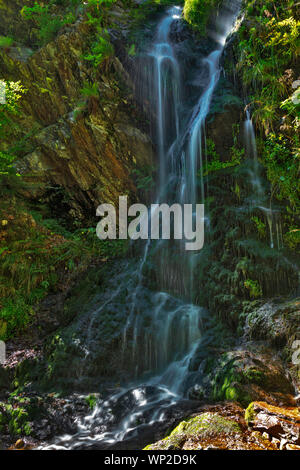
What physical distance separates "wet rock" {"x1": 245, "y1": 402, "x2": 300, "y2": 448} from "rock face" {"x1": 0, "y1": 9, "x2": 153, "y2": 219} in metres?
7.53

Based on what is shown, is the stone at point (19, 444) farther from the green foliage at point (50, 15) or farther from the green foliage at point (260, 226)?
the green foliage at point (50, 15)

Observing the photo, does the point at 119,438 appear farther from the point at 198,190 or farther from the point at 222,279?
the point at 198,190

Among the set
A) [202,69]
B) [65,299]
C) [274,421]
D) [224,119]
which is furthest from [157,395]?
[202,69]

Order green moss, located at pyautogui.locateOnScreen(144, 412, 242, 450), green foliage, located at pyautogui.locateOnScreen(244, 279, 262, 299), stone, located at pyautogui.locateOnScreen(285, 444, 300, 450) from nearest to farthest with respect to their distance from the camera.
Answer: stone, located at pyautogui.locateOnScreen(285, 444, 300, 450), green moss, located at pyautogui.locateOnScreen(144, 412, 242, 450), green foliage, located at pyautogui.locateOnScreen(244, 279, 262, 299)

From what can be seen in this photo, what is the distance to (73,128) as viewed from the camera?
8.99m

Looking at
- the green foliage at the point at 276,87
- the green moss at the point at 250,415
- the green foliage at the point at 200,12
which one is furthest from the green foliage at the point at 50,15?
the green moss at the point at 250,415

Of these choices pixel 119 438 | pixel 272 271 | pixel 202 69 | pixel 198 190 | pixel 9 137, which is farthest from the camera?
pixel 202 69

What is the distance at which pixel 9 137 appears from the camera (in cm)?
894

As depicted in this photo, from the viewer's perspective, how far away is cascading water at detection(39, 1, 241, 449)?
13.0 ft

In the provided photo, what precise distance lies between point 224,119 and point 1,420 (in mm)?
8494

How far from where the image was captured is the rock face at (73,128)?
9.02m

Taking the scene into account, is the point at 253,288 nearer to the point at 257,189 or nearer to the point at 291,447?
the point at 257,189

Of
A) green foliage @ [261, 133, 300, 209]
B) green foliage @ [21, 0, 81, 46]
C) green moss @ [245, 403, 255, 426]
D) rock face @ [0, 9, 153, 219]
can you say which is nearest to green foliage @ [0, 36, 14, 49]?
rock face @ [0, 9, 153, 219]

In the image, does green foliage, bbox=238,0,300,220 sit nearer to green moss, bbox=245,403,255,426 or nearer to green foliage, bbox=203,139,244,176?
green foliage, bbox=203,139,244,176
